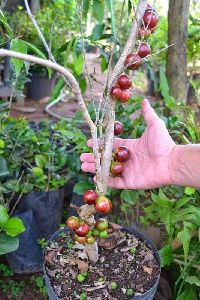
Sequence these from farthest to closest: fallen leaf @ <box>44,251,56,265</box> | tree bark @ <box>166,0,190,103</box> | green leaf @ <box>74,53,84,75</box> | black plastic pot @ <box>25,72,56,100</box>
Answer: black plastic pot @ <box>25,72,56,100</box> < tree bark @ <box>166,0,190,103</box> < green leaf @ <box>74,53,84,75</box> < fallen leaf @ <box>44,251,56,265</box>

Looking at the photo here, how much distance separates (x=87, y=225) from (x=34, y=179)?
878mm

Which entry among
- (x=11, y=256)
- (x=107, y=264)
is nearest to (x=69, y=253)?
(x=107, y=264)

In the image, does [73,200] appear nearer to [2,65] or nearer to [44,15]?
[2,65]

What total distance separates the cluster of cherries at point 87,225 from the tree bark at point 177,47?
141 centimetres

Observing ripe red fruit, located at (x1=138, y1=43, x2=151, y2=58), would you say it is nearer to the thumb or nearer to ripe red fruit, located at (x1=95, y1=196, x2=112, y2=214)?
the thumb

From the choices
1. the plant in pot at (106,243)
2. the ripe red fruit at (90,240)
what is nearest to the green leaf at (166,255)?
the plant in pot at (106,243)

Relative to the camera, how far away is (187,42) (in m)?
2.57

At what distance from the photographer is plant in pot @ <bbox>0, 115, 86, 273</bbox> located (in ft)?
6.82

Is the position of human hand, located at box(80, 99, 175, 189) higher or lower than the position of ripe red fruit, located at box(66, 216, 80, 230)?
higher

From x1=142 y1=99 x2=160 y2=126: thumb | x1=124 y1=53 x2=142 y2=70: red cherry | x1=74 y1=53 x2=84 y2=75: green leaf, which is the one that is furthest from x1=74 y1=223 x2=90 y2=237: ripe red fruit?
x1=74 y1=53 x2=84 y2=75: green leaf

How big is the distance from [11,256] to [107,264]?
2.46 ft

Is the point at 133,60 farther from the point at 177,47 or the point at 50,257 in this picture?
the point at 177,47

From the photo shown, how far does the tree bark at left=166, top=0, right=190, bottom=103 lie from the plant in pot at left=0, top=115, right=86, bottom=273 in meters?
0.86

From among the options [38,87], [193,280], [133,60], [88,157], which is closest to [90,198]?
[88,157]
